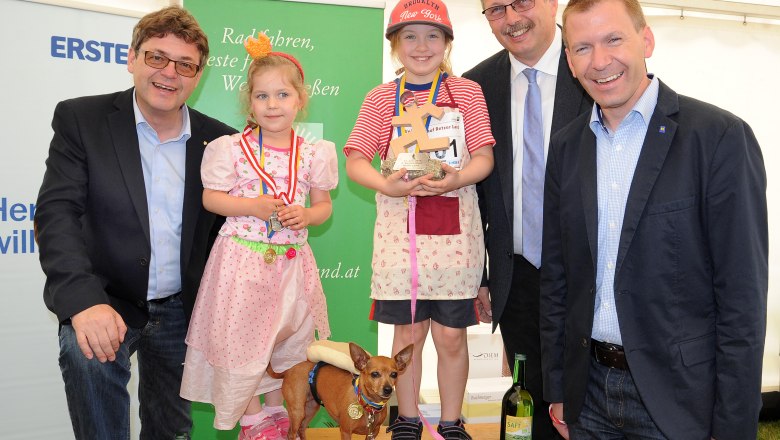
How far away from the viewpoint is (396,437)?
2.59 m

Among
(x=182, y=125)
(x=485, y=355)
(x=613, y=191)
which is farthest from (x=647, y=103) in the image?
(x=485, y=355)

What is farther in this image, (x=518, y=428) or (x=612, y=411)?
(x=518, y=428)

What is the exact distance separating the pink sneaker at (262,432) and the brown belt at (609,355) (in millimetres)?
1322

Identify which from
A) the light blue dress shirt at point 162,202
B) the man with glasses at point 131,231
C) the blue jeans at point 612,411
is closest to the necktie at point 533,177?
the blue jeans at point 612,411

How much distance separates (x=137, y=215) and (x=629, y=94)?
1.88 meters

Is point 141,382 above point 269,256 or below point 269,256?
below

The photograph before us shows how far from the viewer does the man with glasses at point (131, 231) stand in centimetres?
225

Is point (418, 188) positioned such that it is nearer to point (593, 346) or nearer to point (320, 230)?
point (593, 346)

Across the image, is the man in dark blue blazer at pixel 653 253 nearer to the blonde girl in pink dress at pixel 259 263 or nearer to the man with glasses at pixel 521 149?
the man with glasses at pixel 521 149

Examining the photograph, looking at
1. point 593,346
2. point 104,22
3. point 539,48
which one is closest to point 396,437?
point 593,346

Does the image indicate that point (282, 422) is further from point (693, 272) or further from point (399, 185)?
point (693, 272)

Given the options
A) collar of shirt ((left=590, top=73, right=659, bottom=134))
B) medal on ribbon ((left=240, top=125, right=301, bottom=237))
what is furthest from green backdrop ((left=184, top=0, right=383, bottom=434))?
collar of shirt ((left=590, top=73, right=659, bottom=134))

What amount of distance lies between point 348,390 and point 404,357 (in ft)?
0.80

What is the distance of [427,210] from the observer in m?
2.57
